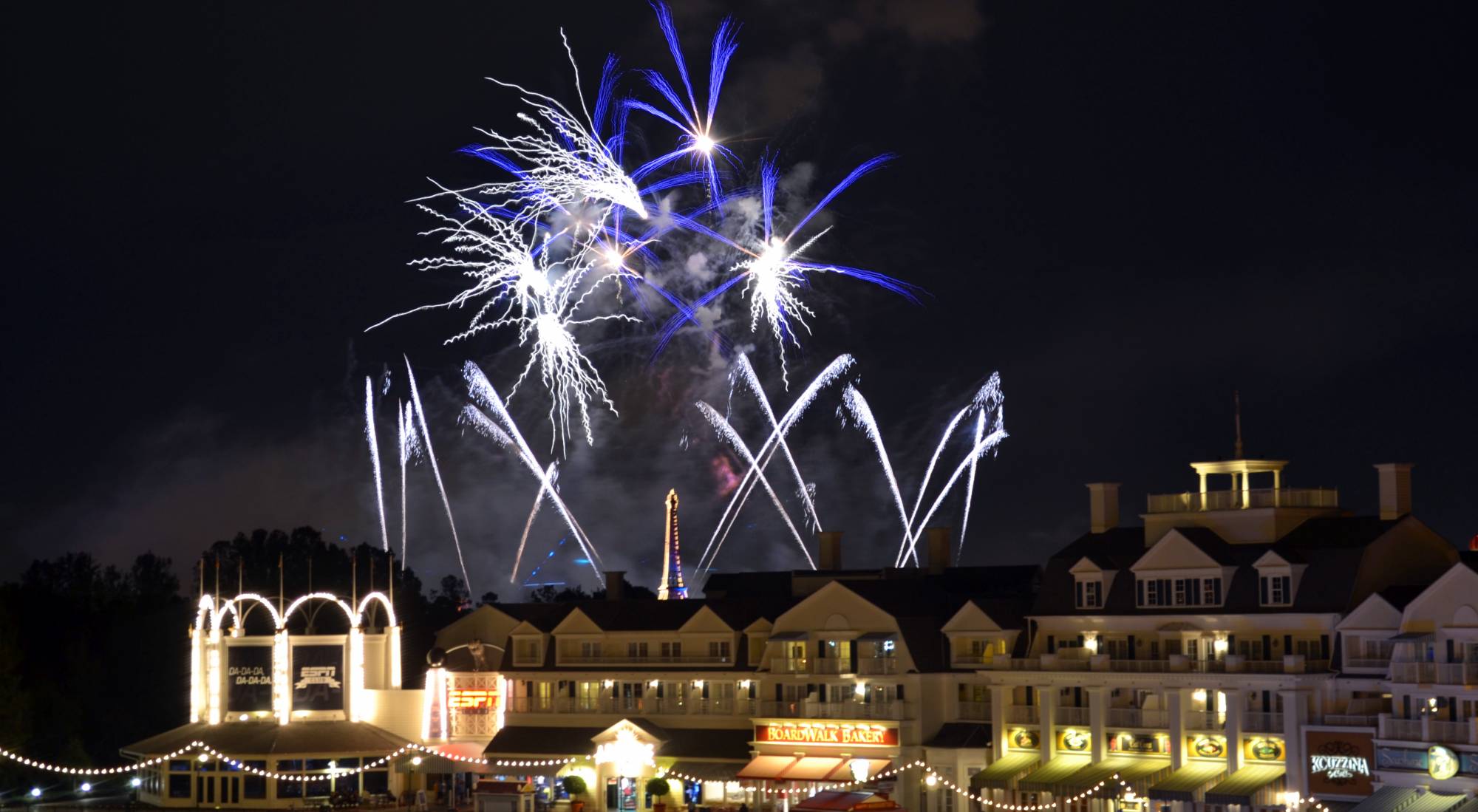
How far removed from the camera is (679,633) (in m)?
79.1

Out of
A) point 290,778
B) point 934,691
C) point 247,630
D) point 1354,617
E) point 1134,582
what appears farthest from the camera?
point 247,630

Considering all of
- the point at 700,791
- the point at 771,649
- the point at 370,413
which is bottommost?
the point at 700,791

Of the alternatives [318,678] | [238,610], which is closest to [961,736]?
[318,678]

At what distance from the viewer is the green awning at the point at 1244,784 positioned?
60.0 m

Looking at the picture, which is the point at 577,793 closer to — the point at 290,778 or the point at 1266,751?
the point at 290,778

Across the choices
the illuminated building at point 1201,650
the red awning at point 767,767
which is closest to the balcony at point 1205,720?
the illuminated building at point 1201,650

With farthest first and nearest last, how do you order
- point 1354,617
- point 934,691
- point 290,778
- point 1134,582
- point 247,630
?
point 247,630 < point 290,778 < point 934,691 < point 1134,582 < point 1354,617

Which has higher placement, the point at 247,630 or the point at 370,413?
the point at 370,413

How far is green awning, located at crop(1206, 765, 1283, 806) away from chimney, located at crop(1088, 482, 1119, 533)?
13.7 m

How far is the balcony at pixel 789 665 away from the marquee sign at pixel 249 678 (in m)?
23.3

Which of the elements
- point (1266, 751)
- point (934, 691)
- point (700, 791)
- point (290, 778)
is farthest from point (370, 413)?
point (1266, 751)

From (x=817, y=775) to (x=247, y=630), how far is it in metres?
36.1

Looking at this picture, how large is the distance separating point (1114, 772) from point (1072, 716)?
3.44 metres

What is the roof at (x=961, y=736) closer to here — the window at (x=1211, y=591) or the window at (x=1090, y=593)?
the window at (x=1090, y=593)
